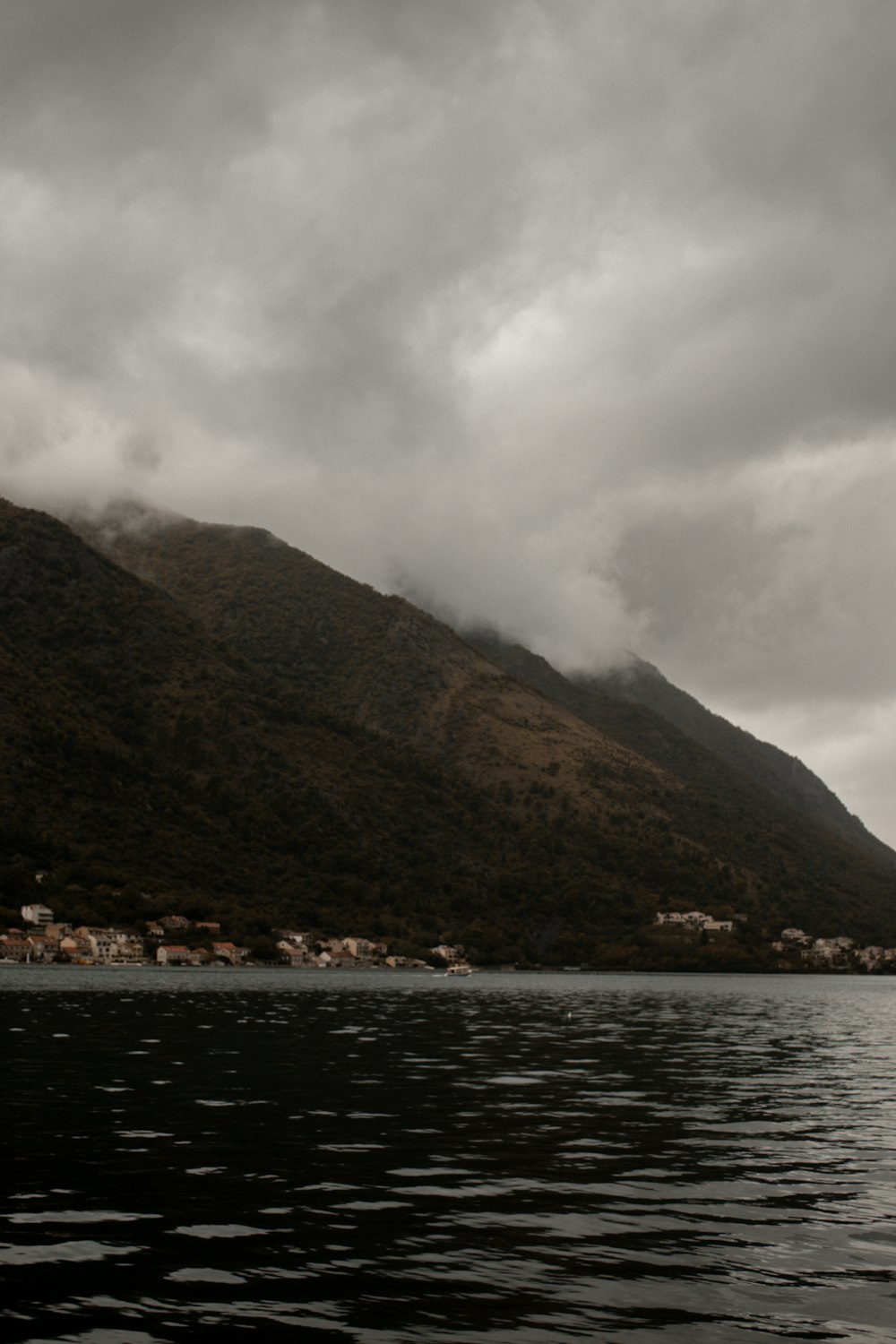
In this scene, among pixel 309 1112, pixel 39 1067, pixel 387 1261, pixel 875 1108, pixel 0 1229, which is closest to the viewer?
pixel 387 1261

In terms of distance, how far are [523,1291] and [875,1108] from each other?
93.3 feet

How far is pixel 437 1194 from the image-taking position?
24641mm

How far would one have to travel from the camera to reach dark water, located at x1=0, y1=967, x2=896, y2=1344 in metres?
16.9

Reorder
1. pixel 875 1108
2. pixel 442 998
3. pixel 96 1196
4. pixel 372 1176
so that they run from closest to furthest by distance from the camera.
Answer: pixel 96 1196 → pixel 372 1176 → pixel 875 1108 → pixel 442 998

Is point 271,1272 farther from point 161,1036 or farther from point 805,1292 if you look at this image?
point 161,1036

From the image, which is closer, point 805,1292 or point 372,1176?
point 805,1292

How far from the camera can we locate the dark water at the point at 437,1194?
16.9 m

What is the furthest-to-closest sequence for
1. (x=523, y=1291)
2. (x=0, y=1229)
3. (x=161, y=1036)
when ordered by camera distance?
(x=161, y=1036)
(x=0, y=1229)
(x=523, y=1291)

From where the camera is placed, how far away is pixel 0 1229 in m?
20.7

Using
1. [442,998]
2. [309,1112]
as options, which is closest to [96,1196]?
[309,1112]

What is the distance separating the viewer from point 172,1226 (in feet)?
69.9

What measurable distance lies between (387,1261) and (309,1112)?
56.1 feet

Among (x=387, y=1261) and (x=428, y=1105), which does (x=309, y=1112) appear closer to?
(x=428, y=1105)

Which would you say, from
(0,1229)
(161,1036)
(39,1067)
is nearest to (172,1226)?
(0,1229)
